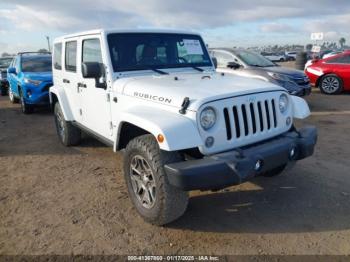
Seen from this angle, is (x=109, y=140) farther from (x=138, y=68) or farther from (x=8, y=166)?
(x=8, y=166)

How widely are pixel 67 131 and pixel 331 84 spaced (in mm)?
9360

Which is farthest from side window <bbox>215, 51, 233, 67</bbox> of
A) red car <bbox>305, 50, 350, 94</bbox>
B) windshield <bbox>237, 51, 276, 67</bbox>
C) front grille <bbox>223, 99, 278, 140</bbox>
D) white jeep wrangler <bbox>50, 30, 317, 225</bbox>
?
front grille <bbox>223, 99, 278, 140</bbox>

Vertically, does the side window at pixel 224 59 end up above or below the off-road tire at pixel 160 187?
above

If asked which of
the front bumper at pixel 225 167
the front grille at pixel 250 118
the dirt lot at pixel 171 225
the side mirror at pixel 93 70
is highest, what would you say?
the side mirror at pixel 93 70

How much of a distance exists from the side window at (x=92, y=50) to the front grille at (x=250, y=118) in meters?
2.00

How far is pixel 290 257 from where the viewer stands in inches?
115

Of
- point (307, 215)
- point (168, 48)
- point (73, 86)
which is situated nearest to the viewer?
point (307, 215)

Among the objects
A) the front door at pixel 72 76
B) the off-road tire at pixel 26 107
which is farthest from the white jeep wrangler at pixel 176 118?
the off-road tire at pixel 26 107

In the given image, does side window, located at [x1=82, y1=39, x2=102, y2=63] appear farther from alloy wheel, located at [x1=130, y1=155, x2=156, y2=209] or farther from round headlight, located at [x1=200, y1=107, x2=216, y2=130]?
round headlight, located at [x1=200, y1=107, x2=216, y2=130]

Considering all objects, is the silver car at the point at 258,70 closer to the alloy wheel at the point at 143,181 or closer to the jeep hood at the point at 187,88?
the jeep hood at the point at 187,88

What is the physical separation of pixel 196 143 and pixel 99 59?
2.07 meters

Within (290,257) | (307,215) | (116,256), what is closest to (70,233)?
(116,256)

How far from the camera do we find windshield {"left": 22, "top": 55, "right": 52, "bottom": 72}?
9.86m

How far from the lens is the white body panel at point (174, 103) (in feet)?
9.91
